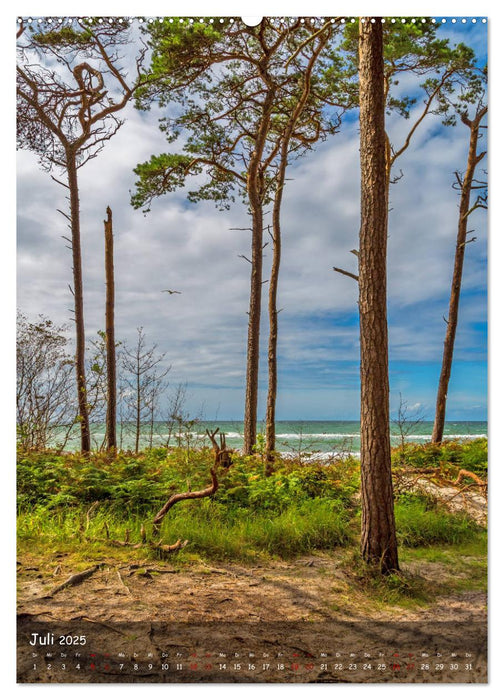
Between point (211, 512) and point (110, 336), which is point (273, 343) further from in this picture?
point (211, 512)

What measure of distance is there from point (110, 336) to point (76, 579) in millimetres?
4915

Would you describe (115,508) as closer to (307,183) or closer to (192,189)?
(307,183)

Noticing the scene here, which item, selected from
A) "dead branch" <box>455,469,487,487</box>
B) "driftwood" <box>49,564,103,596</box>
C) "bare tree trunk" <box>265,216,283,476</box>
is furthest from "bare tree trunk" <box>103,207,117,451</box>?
"dead branch" <box>455,469,487,487</box>

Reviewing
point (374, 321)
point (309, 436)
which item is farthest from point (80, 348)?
point (374, 321)

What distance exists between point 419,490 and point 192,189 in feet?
15.1

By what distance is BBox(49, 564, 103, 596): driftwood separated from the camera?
2696mm

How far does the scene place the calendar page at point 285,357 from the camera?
2330 mm

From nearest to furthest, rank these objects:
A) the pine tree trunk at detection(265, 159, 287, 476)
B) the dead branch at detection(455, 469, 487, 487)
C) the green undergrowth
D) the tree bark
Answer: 1. the green undergrowth
2. the dead branch at detection(455, 469, 487, 487)
3. the pine tree trunk at detection(265, 159, 287, 476)
4. the tree bark

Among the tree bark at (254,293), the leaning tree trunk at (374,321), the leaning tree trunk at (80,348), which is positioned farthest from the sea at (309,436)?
the leaning tree trunk at (374,321)

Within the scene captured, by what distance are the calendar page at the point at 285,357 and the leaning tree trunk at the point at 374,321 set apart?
0.01 meters

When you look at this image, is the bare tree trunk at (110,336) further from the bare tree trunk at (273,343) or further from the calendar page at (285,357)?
the bare tree trunk at (273,343)

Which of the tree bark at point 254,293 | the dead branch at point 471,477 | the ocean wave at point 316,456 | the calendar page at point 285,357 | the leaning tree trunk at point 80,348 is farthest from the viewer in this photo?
the tree bark at point 254,293

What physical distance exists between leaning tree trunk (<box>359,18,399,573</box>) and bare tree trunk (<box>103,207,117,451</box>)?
462 centimetres

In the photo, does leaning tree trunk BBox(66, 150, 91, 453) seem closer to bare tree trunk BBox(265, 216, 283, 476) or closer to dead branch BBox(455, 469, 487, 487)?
bare tree trunk BBox(265, 216, 283, 476)
